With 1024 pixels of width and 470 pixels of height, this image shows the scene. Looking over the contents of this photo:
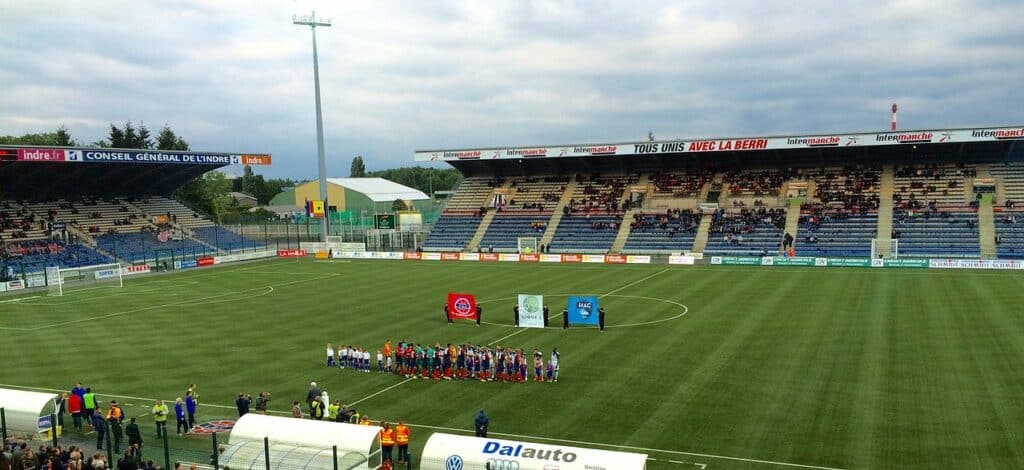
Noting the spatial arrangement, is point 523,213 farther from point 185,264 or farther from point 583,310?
point 583,310

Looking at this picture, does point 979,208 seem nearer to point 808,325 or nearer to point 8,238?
point 808,325

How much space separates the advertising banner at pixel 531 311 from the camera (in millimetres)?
33906

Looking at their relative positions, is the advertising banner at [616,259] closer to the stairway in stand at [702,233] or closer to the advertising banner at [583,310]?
the stairway in stand at [702,233]

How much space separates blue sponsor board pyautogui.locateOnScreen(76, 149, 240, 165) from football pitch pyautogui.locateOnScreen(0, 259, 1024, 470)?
15.3 meters

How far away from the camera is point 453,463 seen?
15.5 metres

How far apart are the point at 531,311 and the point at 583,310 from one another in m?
2.44

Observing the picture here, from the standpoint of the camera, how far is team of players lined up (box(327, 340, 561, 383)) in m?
25.5

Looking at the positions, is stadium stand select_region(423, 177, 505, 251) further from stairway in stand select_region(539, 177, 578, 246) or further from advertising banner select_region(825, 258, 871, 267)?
advertising banner select_region(825, 258, 871, 267)

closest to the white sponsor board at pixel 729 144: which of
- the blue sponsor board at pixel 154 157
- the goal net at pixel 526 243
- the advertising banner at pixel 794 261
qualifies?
the goal net at pixel 526 243

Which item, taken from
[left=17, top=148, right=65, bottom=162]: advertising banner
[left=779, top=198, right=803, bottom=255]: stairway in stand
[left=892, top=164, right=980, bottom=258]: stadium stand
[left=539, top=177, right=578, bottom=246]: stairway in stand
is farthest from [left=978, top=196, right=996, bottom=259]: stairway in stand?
[left=17, top=148, right=65, bottom=162]: advertising banner

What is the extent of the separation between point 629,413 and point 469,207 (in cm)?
6410

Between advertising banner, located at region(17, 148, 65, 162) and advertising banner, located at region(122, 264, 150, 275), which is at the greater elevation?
advertising banner, located at region(17, 148, 65, 162)

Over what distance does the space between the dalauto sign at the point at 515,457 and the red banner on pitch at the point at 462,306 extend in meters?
19.5

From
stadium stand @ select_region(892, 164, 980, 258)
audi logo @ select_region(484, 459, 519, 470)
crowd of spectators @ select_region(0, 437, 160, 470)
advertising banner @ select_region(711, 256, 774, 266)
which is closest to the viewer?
crowd of spectators @ select_region(0, 437, 160, 470)
